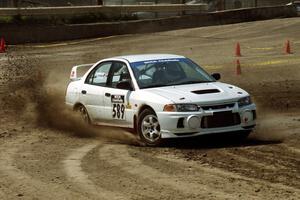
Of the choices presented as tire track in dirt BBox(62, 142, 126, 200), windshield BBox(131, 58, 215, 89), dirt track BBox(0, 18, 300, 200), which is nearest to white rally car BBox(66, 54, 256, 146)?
windshield BBox(131, 58, 215, 89)

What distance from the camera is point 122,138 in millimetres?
11453

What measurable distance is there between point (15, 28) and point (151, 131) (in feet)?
69.0

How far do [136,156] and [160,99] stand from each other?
1.20m

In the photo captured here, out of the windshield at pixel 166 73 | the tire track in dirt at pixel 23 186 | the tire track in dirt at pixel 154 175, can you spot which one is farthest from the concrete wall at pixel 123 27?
the tire track in dirt at pixel 23 186

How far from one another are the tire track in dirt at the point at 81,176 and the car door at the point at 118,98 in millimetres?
857

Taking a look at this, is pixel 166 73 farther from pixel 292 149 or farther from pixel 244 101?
pixel 292 149

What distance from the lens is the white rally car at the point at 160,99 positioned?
1009cm

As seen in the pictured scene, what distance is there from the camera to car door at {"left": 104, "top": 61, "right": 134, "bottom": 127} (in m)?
11.1

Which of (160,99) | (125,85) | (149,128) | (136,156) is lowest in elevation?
(136,156)

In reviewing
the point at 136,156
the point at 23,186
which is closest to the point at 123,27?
the point at 136,156

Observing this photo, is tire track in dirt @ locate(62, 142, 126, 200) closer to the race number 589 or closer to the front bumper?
the race number 589

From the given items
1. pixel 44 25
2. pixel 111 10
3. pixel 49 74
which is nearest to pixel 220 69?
pixel 49 74

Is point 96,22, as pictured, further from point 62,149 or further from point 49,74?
point 62,149

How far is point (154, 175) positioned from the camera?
8086mm
